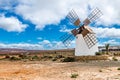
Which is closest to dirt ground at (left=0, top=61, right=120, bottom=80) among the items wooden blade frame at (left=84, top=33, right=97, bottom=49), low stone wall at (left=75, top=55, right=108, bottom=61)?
low stone wall at (left=75, top=55, right=108, bottom=61)

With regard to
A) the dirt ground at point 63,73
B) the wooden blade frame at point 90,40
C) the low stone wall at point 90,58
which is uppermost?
the wooden blade frame at point 90,40

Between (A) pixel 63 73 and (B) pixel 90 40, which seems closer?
(A) pixel 63 73

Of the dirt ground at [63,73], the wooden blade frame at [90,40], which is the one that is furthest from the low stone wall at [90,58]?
the dirt ground at [63,73]

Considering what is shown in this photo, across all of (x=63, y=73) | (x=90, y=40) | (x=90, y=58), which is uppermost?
(x=90, y=40)

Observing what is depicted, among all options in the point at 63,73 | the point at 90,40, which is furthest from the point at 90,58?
the point at 63,73

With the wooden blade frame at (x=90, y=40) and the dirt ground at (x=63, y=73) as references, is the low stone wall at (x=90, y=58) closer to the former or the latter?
the wooden blade frame at (x=90, y=40)

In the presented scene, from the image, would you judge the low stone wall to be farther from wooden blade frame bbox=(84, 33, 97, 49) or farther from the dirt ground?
the dirt ground

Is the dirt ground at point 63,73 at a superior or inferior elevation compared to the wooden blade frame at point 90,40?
inferior

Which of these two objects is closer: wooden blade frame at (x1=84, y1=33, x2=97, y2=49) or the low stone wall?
the low stone wall

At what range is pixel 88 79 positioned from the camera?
24609mm

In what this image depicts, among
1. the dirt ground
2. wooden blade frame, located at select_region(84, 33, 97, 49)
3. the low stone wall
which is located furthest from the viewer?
wooden blade frame, located at select_region(84, 33, 97, 49)

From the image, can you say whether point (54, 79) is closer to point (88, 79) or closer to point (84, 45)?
point (88, 79)

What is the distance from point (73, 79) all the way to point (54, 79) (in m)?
1.69

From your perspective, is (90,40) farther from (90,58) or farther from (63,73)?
(63,73)
